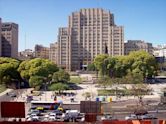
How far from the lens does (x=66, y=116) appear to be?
15.9 metres

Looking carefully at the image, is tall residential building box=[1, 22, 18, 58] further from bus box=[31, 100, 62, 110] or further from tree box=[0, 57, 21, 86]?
bus box=[31, 100, 62, 110]

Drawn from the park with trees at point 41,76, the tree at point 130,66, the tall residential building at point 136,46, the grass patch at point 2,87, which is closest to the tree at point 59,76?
the park with trees at point 41,76

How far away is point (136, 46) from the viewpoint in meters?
63.0

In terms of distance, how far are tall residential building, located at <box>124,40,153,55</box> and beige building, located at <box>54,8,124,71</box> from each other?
289cm

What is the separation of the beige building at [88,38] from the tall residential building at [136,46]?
289cm

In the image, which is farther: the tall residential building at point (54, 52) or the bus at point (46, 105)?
the tall residential building at point (54, 52)

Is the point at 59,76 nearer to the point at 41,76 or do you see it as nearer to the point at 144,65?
the point at 41,76

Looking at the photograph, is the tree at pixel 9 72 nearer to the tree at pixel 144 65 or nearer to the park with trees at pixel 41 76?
the park with trees at pixel 41 76

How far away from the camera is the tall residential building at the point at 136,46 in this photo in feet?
197

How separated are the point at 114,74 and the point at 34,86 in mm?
11089

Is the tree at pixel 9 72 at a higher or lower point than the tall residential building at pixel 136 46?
lower

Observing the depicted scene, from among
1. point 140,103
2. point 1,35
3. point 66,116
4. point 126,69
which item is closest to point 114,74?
point 126,69

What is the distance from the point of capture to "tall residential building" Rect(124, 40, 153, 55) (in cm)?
6013

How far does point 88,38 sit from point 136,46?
10412mm
